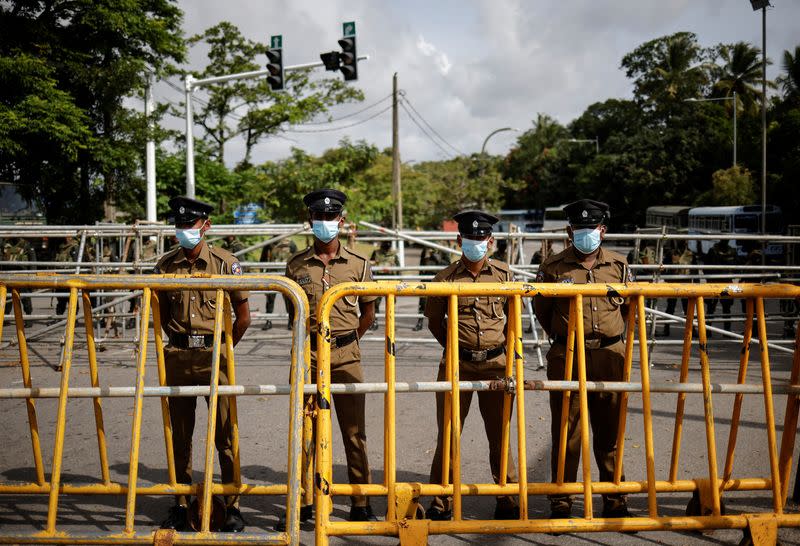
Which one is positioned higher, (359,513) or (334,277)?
(334,277)

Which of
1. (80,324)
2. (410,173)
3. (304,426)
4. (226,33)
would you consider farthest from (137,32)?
(410,173)

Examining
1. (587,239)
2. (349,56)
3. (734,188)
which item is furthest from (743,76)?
(587,239)

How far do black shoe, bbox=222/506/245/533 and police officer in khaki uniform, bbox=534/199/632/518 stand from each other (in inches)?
77.2

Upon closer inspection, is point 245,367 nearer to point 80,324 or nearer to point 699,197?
point 80,324

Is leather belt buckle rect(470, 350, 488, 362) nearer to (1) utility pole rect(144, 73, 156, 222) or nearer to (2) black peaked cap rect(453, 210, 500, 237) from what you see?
(2) black peaked cap rect(453, 210, 500, 237)

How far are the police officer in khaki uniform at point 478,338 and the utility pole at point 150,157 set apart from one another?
14.1 meters

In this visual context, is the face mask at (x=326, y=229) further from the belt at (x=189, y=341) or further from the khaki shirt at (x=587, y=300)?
the khaki shirt at (x=587, y=300)

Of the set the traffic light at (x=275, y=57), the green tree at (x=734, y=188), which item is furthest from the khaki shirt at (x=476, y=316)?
the green tree at (x=734, y=188)

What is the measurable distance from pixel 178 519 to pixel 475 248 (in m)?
2.58

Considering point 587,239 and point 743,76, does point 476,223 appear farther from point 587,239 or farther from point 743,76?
point 743,76

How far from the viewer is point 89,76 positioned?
1662 cm

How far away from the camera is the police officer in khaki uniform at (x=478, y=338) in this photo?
4199 mm

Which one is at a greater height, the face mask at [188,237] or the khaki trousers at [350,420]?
the face mask at [188,237]

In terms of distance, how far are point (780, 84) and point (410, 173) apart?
22829 mm
